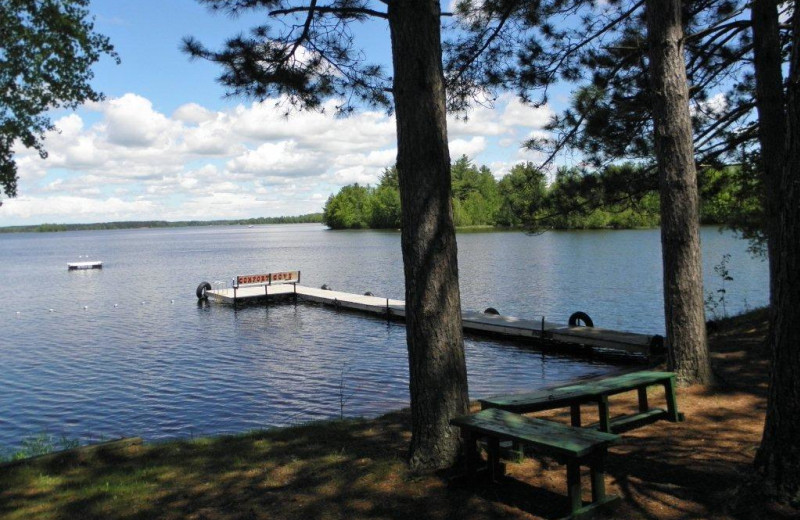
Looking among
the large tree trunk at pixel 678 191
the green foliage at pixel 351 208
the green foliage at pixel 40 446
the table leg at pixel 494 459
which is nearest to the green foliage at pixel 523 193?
the large tree trunk at pixel 678 191

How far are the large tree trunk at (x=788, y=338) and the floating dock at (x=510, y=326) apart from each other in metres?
11.6

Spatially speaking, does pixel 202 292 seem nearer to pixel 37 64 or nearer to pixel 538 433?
pixel 37 64

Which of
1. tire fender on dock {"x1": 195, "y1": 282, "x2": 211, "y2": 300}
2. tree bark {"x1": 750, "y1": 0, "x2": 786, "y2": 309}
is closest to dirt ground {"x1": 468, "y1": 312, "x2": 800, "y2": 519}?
tree bark {"x1": 750, "y1": 0, "x2": 786, "y2": 309}

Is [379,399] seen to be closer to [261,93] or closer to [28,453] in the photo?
[28,453]

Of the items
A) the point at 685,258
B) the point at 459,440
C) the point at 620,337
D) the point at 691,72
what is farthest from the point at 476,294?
the point at 459,440

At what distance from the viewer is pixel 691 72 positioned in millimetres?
9250

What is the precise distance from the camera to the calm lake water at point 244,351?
1166 centimetres

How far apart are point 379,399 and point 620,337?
263 inches

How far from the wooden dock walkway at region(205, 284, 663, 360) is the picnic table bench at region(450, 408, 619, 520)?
37.4 ft

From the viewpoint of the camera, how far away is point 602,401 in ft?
17.2

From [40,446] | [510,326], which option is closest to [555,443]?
[40,446]

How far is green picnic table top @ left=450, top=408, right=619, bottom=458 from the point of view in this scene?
371 centimetres

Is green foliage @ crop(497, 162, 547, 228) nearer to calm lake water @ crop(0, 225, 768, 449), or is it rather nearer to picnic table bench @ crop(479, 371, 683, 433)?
calm lake water @ crop(0, 225, 768, 449)

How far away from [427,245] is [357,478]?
183 centimetres
